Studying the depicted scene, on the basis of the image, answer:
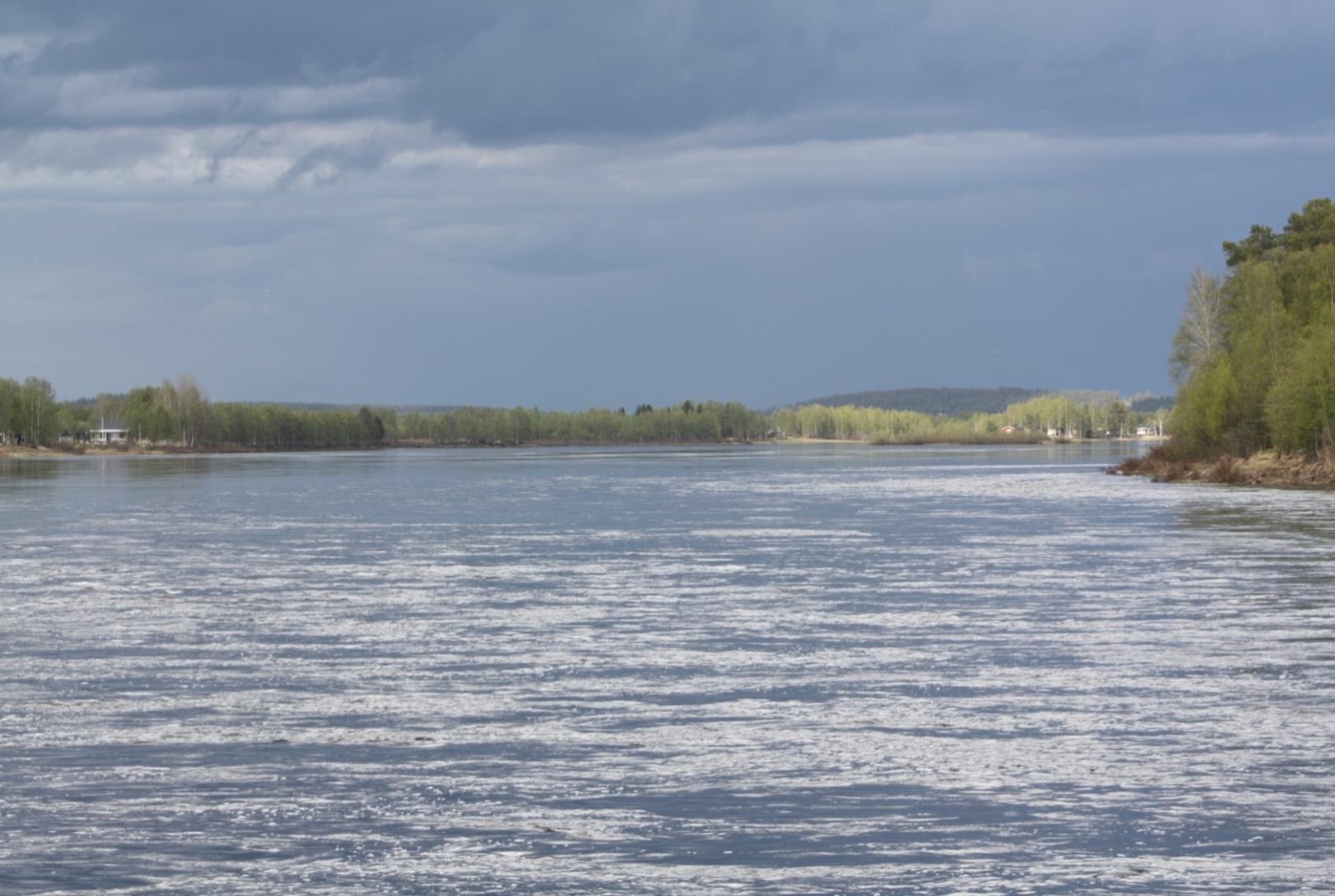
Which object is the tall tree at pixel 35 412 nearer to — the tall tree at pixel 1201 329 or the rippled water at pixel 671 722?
the tall tree at pixel 1201 329

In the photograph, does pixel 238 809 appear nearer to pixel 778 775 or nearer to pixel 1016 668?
pixel 778 775

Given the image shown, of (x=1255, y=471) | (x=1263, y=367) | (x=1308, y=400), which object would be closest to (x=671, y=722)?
(x=1308, y=400)

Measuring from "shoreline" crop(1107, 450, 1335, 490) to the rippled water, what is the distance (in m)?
37.7

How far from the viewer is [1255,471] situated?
72812mm

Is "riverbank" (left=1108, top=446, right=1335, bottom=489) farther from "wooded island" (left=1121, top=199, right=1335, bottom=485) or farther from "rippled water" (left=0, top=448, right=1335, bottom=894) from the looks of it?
"rippled water" (left=0, top=448, right=1335, bottom=894)

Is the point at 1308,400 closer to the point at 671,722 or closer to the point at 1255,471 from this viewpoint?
the point at 1255,471

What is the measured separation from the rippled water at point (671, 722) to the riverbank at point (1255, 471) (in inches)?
1482

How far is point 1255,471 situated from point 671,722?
65092mm

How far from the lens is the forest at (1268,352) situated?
227 feet

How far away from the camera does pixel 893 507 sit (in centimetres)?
5244

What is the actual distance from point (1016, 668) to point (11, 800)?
10.0m

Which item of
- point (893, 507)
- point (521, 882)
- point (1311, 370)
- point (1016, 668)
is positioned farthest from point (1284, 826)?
point (1311, 370)

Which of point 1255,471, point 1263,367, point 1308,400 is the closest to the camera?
point 1308,400

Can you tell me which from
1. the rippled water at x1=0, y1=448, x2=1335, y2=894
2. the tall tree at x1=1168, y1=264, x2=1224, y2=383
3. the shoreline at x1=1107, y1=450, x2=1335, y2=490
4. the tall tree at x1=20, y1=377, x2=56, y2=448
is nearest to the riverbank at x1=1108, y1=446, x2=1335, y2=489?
the shoreline at x1=1107, y1=450, x2=1335, y2=490
